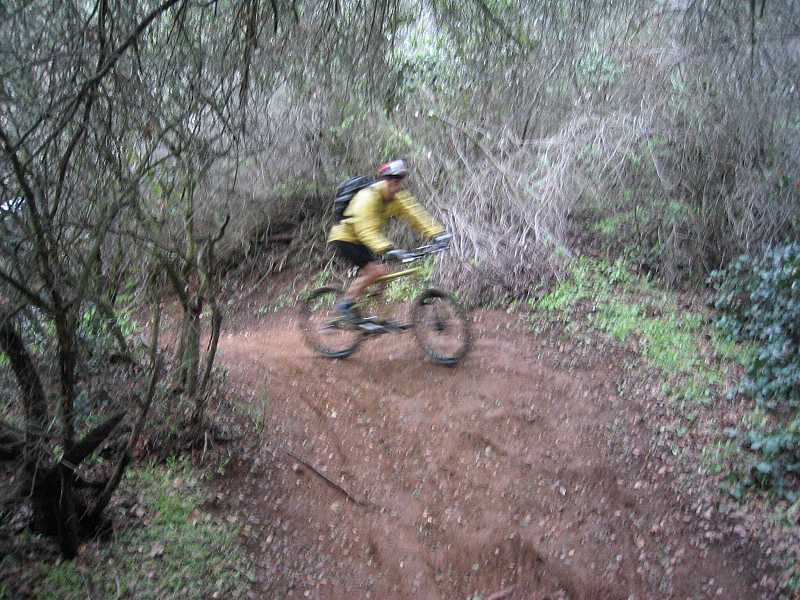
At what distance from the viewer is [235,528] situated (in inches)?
207

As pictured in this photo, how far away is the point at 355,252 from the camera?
7.03 meters

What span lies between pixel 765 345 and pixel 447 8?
5607 millimetres

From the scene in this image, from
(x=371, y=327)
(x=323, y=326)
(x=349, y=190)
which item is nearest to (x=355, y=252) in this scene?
(x=349, y=190)

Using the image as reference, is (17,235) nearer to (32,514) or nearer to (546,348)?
(32,514)

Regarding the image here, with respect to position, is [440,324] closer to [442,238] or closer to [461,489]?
[442,238]

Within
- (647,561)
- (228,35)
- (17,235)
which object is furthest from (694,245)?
(17,235)

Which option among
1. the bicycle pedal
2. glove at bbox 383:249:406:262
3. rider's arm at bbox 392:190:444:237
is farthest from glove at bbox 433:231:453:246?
the bicycle pedal

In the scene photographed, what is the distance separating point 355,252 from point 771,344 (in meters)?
5.01

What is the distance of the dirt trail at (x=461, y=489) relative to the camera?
17.2ft

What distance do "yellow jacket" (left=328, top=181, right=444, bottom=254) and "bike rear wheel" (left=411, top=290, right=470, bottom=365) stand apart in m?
0.80

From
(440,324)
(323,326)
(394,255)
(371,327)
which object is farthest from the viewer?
(323,326)

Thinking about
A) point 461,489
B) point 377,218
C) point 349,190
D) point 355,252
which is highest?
point 349,190

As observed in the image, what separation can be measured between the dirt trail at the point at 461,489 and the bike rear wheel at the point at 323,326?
20 centimetres

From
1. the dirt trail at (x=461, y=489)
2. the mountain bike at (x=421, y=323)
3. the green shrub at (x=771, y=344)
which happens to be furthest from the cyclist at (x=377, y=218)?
the green shrub at (x=771, y=344)
